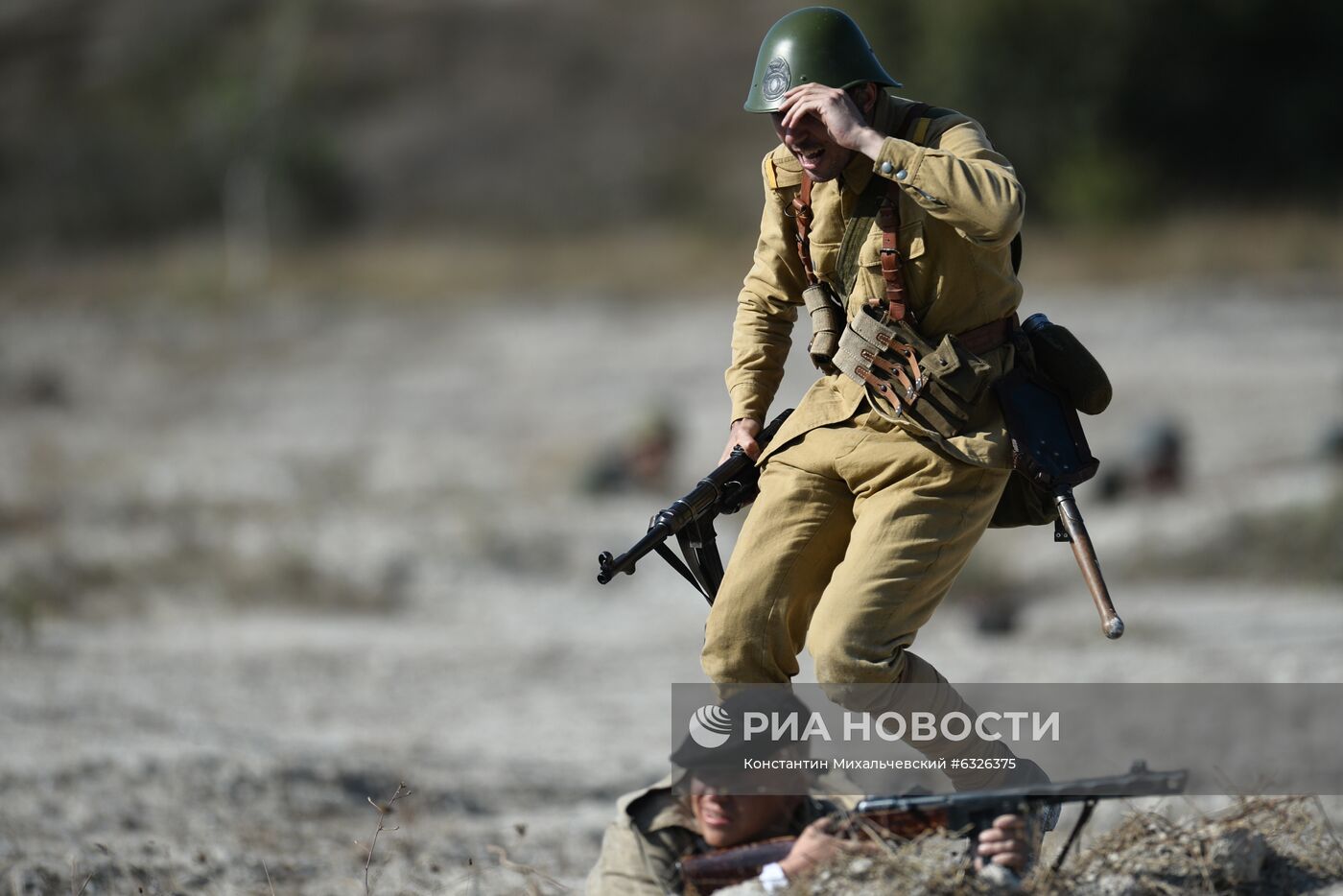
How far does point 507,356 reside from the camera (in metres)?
23.2

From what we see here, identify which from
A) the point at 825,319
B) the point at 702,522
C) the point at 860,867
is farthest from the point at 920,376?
the point at 860,867

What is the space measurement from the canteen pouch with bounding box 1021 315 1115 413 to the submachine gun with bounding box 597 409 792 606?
697 millimetres

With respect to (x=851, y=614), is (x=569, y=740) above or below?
above

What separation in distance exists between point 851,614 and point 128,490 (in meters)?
13.0

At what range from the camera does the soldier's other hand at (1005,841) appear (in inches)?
141

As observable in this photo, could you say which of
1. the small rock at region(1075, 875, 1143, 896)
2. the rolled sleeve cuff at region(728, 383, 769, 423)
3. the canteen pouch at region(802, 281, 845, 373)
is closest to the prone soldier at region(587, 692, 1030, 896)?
the small rock at region(1075, 875, 1143, 896)

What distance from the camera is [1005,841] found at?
3.58 meters

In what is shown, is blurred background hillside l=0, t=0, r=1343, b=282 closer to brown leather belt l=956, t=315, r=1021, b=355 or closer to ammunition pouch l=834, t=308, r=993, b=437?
brown leather belt l=956, t=315, r=1021, b=355

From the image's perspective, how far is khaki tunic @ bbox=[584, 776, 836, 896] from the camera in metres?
3.86

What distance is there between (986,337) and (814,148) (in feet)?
2.07

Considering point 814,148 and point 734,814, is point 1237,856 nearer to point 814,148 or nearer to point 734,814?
point 734,814

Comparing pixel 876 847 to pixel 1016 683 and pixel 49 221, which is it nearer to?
pixel 1016 683

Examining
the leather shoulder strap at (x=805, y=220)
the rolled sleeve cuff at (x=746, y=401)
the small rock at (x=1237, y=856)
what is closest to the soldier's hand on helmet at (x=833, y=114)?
the leather shoulder strap at (x=805, y=220)

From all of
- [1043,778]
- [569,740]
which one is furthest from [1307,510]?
[1043,778]
